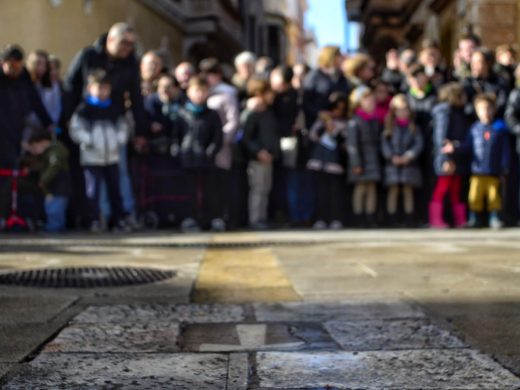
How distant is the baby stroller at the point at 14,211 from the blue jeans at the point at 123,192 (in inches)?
30.5

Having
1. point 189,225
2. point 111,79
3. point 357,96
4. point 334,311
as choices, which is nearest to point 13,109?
point 111,79

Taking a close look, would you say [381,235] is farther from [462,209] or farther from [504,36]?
[504,36]

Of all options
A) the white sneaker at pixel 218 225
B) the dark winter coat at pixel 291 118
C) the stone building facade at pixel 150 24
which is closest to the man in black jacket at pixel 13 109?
the stone building facade at pixel 150 24

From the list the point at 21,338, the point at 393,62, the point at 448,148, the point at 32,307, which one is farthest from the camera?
the point at 393,62

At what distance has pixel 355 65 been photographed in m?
9.90

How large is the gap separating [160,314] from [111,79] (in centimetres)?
566

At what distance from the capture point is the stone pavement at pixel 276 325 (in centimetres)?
254

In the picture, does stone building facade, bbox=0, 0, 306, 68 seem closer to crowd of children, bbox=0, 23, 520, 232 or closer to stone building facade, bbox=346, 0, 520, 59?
crowd of children, bbox=0, 23, 520, 232

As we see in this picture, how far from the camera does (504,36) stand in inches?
625

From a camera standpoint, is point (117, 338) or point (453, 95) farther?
point (453, 95)

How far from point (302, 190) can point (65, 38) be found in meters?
8.33

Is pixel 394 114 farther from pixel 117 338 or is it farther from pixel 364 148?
pixel 117 338

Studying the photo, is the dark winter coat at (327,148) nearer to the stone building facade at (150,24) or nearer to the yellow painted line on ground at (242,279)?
the yellow painted line on ground at (242,279)

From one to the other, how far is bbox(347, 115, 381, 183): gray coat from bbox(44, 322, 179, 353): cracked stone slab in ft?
20.0
